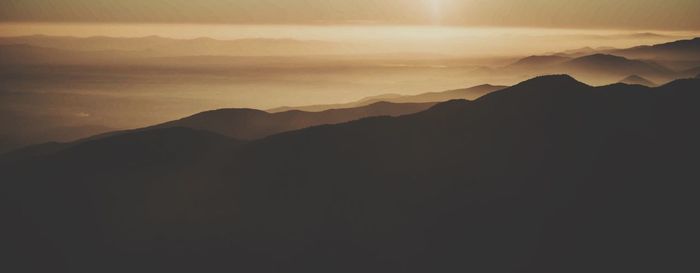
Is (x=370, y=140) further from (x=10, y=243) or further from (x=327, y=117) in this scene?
(x=327, y=117)

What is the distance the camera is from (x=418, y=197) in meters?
71.4

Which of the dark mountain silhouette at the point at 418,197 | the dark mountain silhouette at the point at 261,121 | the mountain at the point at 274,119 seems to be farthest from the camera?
the mountain at the point at 274,119

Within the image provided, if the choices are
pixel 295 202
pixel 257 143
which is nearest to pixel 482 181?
pixel 295 202

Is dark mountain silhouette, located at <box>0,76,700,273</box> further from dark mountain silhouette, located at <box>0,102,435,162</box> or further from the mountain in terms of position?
the mountain

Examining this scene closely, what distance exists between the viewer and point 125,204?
8312 cm

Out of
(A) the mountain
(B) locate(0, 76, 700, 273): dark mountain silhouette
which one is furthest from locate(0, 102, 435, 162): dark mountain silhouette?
(B) locate(0, 76, 700, 273): dark mountain silhouette

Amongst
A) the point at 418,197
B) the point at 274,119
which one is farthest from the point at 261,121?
the point at 418,197

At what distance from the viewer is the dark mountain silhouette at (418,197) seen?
6241 cm

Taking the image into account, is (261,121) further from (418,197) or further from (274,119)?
(418,197)

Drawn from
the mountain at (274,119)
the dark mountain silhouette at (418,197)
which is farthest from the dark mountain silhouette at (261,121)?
the dark mountain silhouette at (418,197)

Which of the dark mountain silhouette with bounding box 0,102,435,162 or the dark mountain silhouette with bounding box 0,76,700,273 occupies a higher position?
the dark mountain silhouette with bounding box 0,102,435,162

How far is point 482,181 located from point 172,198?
43905 mm

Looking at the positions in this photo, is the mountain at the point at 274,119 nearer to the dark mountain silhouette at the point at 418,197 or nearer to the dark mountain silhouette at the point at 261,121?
the dark mountain silhouette at the point at 261,121

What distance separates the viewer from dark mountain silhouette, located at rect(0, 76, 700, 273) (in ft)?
205
